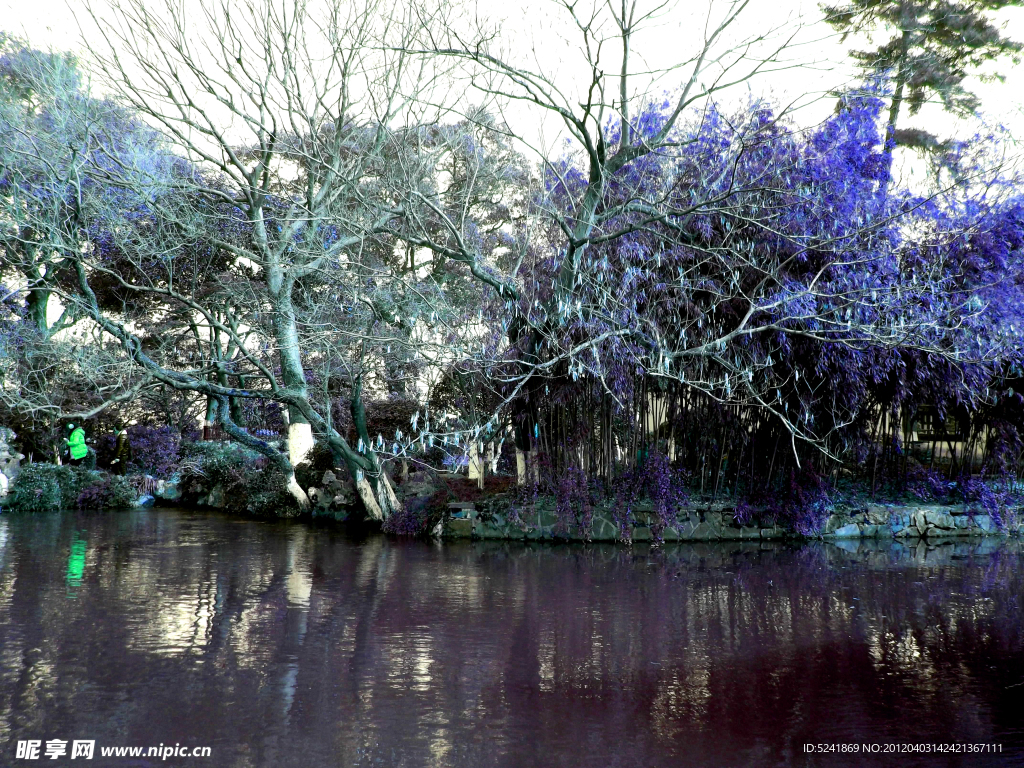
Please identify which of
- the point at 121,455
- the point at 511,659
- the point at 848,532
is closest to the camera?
the point at 511,659

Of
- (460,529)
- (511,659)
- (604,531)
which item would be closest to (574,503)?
(604,531)

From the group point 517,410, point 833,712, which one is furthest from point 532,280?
point 833,712

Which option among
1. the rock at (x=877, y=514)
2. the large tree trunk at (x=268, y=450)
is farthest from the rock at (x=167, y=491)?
the rock at (x=877, y=514)

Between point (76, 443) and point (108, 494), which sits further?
point (76, 443)

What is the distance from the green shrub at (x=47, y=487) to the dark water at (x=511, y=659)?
5.83m

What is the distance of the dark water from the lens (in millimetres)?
3512

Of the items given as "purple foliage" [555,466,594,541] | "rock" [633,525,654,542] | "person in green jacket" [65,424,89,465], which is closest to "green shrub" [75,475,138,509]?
"person in green jacket" [65,424,89,465]

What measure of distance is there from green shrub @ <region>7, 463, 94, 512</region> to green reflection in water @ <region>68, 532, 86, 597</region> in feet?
14.1

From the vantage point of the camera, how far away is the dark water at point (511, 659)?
138 inches

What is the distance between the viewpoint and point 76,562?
824cm

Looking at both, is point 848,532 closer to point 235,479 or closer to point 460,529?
point 460,529

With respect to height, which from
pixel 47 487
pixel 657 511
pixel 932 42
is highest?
pixel 932 42

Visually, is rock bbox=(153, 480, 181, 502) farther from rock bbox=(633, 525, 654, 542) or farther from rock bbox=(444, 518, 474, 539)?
rock bbox=(633, 525, 654, 542)

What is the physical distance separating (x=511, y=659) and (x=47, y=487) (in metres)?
11.9
